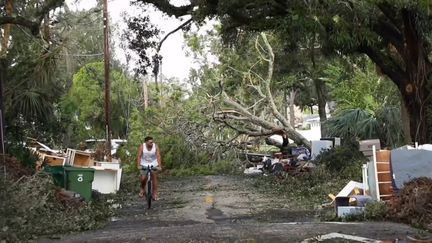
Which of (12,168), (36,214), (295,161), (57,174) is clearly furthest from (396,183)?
(295,161)

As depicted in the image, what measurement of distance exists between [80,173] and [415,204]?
8.25 m

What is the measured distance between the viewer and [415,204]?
9508 mm

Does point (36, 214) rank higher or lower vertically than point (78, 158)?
lower

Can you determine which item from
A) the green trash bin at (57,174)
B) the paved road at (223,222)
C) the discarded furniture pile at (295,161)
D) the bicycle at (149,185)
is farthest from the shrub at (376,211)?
the discarded furniture pile at (295,161)

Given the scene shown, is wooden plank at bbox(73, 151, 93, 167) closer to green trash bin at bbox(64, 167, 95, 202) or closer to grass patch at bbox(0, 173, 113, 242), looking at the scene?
green trash bin at bbox(64, 167, 95, 202)

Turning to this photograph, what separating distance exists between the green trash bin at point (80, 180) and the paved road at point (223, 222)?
3.46 ft

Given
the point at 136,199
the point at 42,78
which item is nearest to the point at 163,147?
the point at 42,78

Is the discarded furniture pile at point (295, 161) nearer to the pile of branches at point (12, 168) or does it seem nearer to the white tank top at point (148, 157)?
the white tank top at point (148, 157)

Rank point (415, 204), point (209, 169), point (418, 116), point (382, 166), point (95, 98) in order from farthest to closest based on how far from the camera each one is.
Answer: point (95, 98) < point (209, 169) < point (418, 116) < point (382, 166) < point (415, 204)

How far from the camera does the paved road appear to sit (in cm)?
814

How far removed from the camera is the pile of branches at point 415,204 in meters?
9.18

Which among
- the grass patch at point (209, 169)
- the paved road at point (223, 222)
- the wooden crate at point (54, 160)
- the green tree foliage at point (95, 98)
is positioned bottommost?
the paved road at point (223, 222)

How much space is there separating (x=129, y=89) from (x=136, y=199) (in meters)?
36.3

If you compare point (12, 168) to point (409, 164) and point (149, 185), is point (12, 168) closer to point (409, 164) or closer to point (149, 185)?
point (149, 185)
